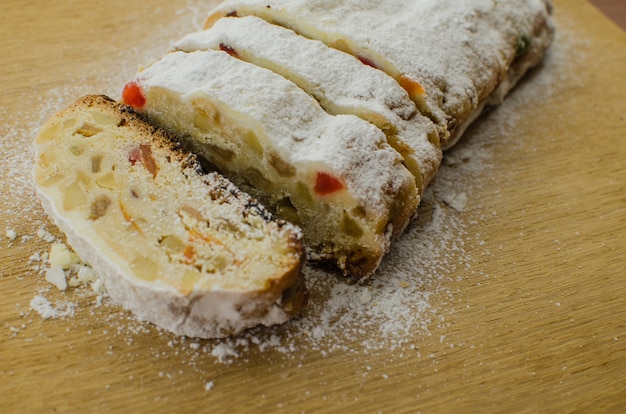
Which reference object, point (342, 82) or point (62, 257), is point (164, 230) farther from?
point (342, 82)

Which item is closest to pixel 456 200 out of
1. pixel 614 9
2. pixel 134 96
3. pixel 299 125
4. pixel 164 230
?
pixel 299 125

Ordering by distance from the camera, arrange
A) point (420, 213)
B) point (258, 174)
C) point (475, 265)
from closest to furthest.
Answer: point (258, 174)
point (475, 265)
point (420, 213)

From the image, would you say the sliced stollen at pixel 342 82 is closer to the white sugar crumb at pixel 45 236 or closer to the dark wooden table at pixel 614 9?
the white sugar crumb at pixel 45 236

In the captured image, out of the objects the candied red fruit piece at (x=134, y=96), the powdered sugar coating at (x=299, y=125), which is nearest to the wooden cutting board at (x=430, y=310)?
the powdered sugar coating at (x=299, y=125)

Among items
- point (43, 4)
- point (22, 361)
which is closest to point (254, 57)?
point (22, 361)

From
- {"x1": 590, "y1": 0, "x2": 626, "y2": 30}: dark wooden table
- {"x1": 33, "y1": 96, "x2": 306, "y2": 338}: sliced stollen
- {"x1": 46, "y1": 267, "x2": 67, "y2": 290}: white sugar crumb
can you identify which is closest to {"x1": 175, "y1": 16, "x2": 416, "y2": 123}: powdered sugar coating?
{"x1": 33, "y1": 96, "x2": 306, "y2": 338}: sliced stollen

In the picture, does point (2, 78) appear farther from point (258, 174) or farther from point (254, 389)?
point (254, 389)
